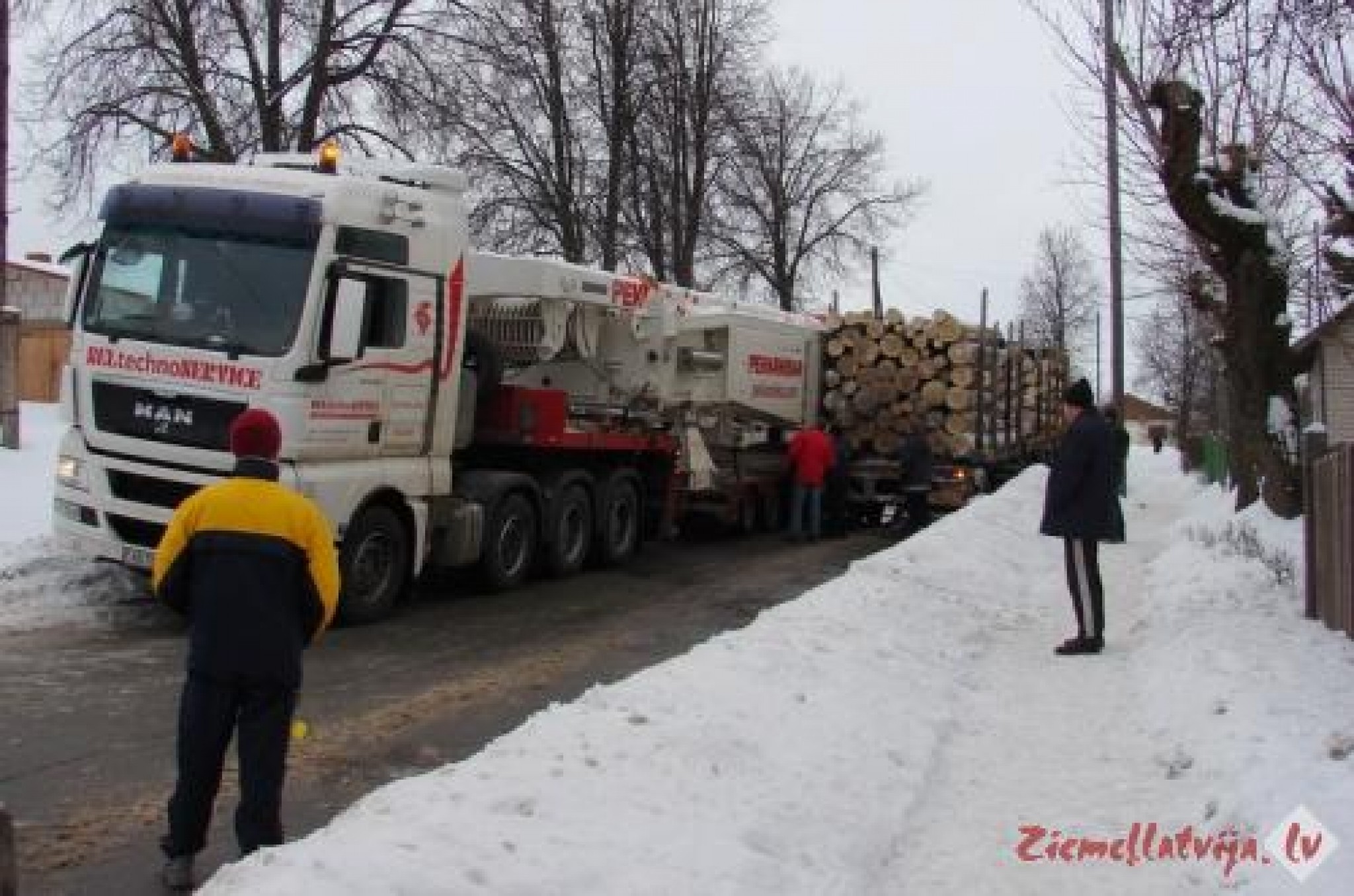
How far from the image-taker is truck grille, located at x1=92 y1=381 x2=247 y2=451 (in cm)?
950

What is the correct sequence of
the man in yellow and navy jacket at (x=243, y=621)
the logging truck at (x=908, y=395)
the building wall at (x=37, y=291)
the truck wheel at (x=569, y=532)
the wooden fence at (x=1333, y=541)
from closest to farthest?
the man in yellow and navy jacket at (x=243, y=621), the wooden fence at (x=1333, y=541), the truck wheel at (x=569, y=532), the logging truck at (x=908, y=395), the building wall at (x=37, y=291)

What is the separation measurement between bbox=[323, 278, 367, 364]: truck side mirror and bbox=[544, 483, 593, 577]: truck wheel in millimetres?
4008

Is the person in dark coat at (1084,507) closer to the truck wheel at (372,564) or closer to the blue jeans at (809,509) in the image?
the truck wheel at (372,564)

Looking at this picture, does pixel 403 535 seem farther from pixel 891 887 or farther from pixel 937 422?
pixel 937 422

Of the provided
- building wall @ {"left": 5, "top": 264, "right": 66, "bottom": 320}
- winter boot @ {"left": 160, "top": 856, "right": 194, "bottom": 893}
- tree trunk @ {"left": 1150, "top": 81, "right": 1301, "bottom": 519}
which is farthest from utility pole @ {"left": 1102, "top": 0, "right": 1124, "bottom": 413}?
building wall @ {"left": 5, "top": 264, "right": 66, "bottom": 320}

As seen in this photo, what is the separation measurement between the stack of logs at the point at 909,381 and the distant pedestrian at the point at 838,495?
4.02 feet

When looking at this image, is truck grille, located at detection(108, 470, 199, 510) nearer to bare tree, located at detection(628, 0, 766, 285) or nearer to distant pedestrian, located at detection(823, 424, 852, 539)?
distant pedestrian, located at detection(823, 424, 852, 539)

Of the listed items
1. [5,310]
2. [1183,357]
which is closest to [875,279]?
[1183,357]

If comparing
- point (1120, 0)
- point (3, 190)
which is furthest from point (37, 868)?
point (3, 190)

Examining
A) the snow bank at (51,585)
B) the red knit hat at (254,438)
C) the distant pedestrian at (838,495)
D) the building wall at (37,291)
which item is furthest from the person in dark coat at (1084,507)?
the building wall at (37,291)

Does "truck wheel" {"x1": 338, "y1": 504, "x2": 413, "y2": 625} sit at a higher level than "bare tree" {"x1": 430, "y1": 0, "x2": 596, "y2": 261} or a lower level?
lower

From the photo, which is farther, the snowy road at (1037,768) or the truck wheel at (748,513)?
the truck wheel at (748,513)

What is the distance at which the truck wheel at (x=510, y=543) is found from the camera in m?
12.4

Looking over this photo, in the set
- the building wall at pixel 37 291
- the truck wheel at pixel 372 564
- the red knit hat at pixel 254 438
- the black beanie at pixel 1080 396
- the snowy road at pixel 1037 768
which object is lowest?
the snowy road at pixel 1037 768
